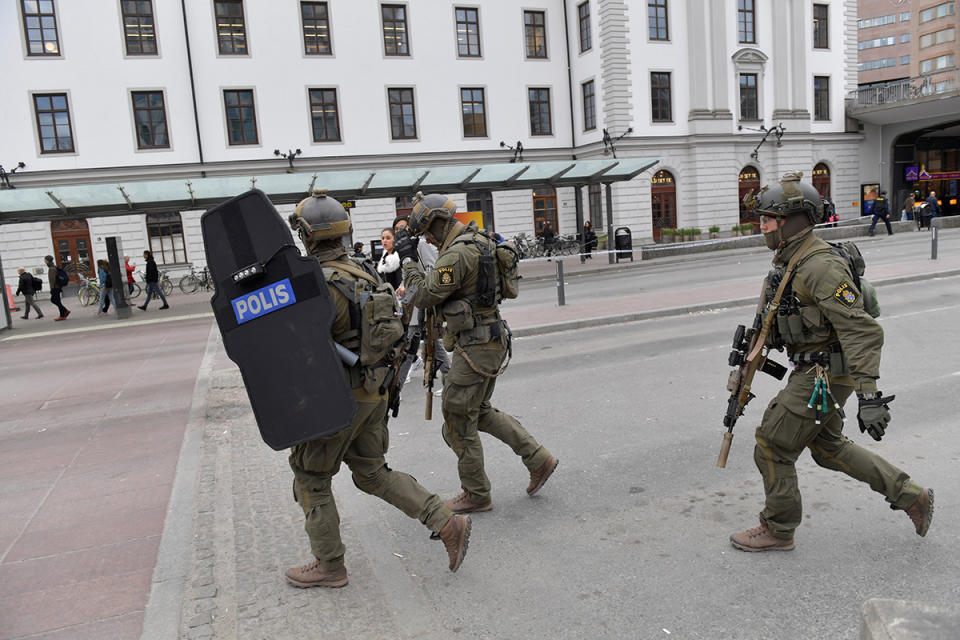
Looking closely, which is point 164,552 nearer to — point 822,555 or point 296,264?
point 296,264

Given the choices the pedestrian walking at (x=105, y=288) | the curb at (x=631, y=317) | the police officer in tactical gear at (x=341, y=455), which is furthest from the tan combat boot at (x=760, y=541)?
the pedestrian walking at (x=105, y=288)

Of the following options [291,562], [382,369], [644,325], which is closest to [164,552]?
[291,562]

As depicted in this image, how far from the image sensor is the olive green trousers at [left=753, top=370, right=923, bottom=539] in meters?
3.38

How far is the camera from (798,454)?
11.5 ft

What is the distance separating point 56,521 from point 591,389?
489 centimetres

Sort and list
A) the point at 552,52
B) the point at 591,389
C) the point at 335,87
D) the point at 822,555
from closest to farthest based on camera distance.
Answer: the point at 822,555 → the point at 591,389 → the point at 335,87 → the point at 552,52

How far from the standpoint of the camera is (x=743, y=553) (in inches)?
143

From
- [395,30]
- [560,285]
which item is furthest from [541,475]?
[395,30]

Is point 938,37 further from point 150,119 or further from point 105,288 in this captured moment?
point 105,288

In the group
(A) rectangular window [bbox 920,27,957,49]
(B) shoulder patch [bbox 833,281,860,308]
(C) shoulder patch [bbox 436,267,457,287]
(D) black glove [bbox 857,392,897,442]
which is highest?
(A) rectangular window [bbox 920,27,957,49]

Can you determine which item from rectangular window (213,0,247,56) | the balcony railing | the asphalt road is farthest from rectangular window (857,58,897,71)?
the asphalt road

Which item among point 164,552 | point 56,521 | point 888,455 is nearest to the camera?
point 164,552

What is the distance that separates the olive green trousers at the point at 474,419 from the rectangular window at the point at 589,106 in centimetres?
3130

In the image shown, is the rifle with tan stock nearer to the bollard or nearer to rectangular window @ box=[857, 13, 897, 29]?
the bollard
